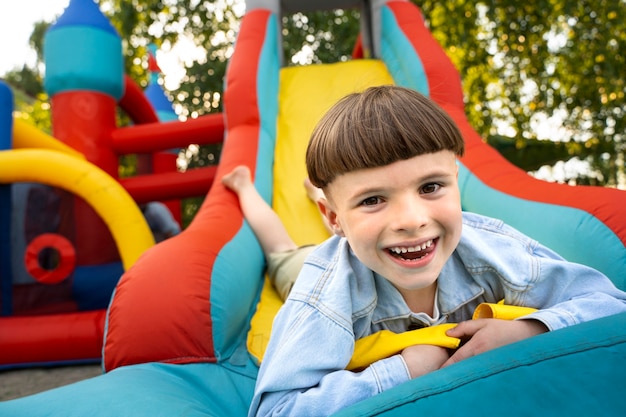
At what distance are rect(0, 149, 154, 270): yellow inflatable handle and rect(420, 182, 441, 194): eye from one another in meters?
2.02

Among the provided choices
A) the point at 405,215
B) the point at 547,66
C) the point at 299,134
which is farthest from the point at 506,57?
the point at 405,215

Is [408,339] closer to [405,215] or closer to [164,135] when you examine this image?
[405,215]

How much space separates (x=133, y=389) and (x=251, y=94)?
2.02 metres

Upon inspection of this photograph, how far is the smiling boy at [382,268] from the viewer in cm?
83

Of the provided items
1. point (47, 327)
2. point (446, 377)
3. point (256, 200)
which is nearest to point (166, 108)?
point (47, 327)

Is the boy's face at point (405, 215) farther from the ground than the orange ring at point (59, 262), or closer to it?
farther from the ground

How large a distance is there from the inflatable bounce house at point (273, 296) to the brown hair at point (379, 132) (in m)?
0.32

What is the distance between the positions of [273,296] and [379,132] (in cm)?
106

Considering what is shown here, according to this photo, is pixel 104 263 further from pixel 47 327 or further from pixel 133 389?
pixel 133 389

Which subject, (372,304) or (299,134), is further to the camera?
(299,134)

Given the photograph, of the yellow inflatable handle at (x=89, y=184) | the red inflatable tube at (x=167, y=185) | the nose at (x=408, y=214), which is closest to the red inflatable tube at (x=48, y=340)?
the yellow inflatable handle at (x=89, y=184)

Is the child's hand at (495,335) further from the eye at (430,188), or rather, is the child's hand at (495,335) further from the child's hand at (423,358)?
the eye at (430,188)

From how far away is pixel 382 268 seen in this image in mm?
869

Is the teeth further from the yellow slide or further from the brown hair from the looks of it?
the yellow slide
